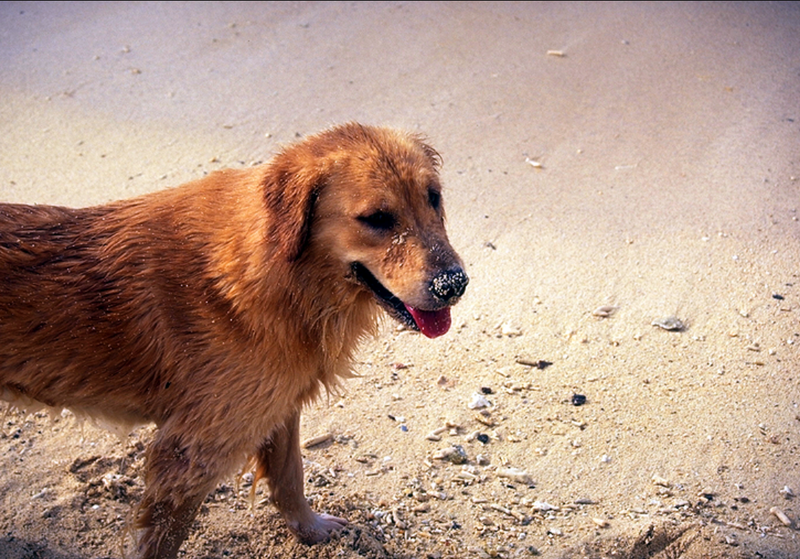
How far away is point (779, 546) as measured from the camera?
11.9 ft

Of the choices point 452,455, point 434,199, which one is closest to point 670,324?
point 452,455

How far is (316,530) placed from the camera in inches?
153

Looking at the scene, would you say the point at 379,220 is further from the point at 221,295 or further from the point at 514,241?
the point at 514,241

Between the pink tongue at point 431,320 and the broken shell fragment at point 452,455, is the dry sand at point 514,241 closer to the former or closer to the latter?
the broken shell fragment at point 452,455

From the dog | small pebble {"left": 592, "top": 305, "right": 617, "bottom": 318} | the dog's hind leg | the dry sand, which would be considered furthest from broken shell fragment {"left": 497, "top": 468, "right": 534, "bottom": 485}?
the dog's hind leg

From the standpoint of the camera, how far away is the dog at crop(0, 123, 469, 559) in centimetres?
310

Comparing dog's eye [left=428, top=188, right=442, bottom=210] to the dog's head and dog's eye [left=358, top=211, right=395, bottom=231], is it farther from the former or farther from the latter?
dog's eye [left=358, top=211, right=395, bottom=231]

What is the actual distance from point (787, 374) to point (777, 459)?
0.65 metres

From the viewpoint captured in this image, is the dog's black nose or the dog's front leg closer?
the dog's black nose

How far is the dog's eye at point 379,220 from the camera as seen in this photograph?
3.09 metres

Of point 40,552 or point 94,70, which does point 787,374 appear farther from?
point 94,70

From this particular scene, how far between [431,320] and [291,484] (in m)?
1.20

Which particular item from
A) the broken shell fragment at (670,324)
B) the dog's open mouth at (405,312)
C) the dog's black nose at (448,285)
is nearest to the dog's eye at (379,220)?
the dog's open mouth at (405,312)

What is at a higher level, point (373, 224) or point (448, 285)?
point (373, 224)
